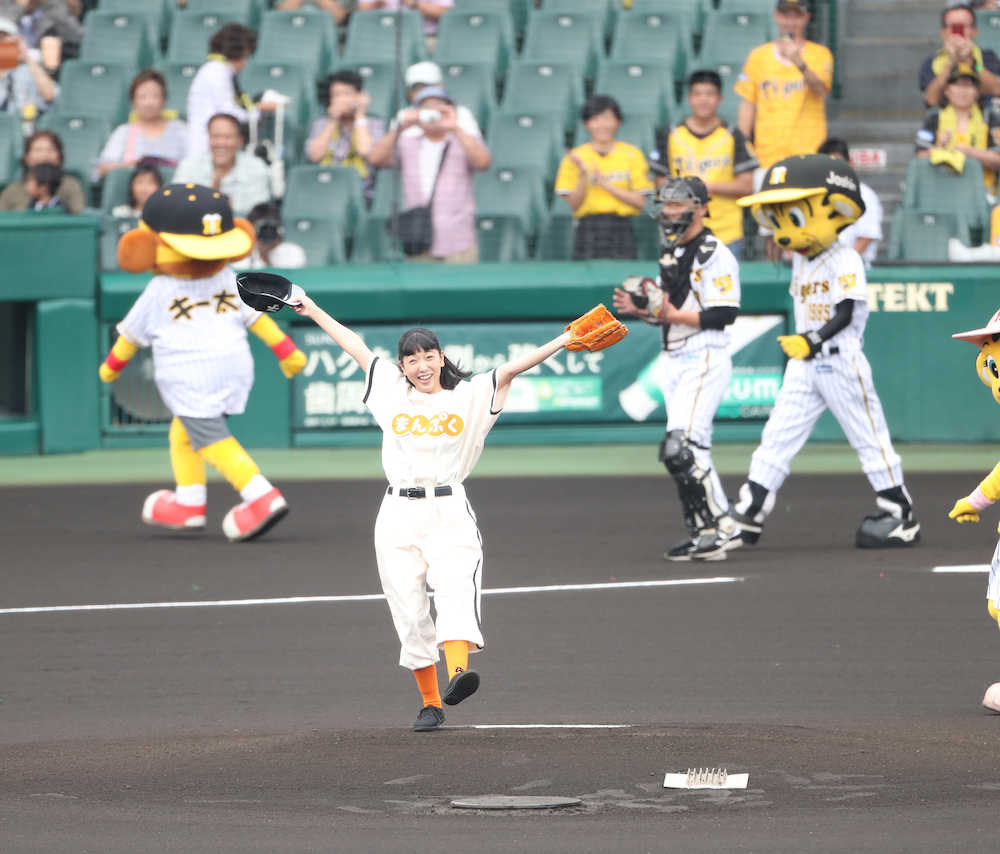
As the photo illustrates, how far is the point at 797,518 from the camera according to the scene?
12.8m

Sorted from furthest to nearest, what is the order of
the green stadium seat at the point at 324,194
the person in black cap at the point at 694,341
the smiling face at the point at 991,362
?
the green stadium seat at the point at 324,194 → the person in black cap at the point at 694,341 → the smiling face at the point at 991,362

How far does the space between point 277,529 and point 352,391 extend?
12.8 feet

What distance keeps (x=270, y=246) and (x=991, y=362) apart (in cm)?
953

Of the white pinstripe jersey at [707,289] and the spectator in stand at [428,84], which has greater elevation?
the spectator in stand at [428,84]

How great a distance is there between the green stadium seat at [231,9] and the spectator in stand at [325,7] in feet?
0.86

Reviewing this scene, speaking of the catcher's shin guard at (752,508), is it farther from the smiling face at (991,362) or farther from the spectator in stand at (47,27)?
the spectator in stand at (47,27)

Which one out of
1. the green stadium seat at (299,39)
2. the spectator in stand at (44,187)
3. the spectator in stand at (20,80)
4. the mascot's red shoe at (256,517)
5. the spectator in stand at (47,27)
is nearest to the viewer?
the mascot's red shoe at (256,517)

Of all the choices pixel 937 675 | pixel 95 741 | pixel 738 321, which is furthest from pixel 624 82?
pixel 95 741

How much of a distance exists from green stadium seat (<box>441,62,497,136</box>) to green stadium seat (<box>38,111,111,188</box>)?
3096 millimetres

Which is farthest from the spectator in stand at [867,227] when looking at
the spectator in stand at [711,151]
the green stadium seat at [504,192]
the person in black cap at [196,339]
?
the person in black cap at [196,339]

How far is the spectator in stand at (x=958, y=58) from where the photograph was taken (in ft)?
54.7

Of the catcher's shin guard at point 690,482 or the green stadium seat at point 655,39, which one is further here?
the green stadium seat at point 655,39

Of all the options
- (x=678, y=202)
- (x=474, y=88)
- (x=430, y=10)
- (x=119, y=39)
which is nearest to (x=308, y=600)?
(x=678, y=202)

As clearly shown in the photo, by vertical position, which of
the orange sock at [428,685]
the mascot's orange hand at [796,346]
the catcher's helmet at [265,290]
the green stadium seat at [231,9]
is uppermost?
the green stadium seat at [231,9]
